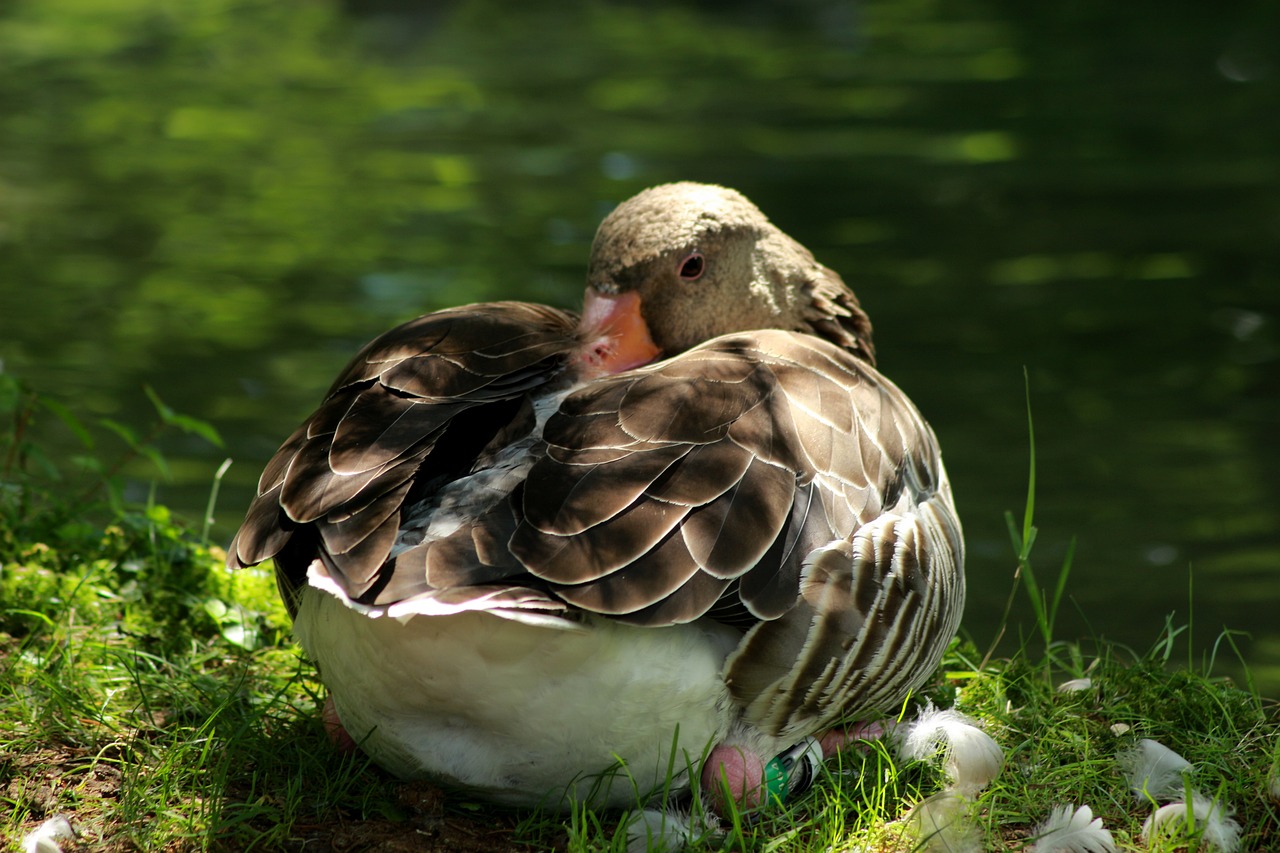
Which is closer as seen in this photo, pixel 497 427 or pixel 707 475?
pixel 707 475

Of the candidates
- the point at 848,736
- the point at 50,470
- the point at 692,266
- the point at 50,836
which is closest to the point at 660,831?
the point at 848,736

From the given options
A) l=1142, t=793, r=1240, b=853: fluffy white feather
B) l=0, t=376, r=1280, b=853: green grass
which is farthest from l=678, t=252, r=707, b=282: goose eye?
l=1142, t=793, r=1240, b=853: fluffy white feather

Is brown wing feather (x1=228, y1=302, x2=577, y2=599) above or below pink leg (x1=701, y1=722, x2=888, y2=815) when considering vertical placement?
above

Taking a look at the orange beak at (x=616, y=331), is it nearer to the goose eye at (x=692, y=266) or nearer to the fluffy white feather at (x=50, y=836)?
the goose eye at (x=692, y=266)

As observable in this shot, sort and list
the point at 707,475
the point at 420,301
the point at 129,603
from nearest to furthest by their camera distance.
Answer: the point at 707,475
the point at 129,603
the point at 420,301

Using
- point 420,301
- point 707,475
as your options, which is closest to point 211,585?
point 707,475

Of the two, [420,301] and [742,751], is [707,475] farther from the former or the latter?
[420,301]

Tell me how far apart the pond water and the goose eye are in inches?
82.3

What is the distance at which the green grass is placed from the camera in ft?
10.9

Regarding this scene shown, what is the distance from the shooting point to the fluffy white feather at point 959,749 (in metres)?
3.50

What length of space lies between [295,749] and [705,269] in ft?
6.14

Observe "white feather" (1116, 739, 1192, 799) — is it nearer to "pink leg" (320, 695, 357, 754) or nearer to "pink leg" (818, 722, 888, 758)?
"pink leg" (818, 722, 888, 758)

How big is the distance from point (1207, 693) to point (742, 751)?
1.43 metres

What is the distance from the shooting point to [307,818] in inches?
134
